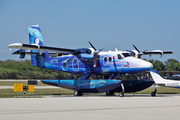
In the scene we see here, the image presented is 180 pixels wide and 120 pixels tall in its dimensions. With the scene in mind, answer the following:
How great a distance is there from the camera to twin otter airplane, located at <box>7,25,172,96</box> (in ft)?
78.9

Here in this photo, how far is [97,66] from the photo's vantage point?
85.8ft

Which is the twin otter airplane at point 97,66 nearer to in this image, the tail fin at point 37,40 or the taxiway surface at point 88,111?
the tail fin at point 37,40

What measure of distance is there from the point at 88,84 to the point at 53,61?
5.34 meters

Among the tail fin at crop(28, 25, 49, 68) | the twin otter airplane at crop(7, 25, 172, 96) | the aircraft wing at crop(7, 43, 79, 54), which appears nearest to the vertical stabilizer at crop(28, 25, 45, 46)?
the tail fin at crop(28, 25, 49, 68)

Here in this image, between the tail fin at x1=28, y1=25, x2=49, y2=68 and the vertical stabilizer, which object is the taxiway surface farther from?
the vertical stabilizer

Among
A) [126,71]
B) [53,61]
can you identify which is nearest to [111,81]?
[126,71]

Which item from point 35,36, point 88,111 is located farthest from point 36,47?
point 88,111

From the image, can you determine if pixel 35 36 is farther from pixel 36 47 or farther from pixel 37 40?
pixel 36 47

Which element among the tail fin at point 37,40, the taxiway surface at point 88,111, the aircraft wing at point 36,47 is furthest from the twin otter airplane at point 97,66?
the taxiway surface at point 88,111

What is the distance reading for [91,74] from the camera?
26938mm

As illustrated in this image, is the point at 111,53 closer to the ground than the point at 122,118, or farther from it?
farther from it

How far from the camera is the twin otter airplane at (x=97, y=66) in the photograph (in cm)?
2406

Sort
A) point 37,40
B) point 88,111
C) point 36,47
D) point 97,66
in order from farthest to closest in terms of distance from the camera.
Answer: point 37,40, point 97,66, point 36,47, point 88,111

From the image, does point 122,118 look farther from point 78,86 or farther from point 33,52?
point 33,52
